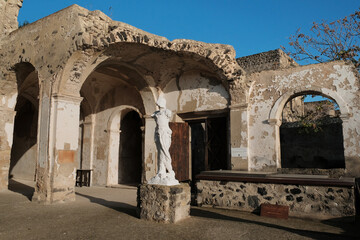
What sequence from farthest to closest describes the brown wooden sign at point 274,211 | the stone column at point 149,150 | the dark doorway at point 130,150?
1. the dark doorway at point 130,150
2. the stone column at point 149,150
3. the brown wooden sign at point 274,211

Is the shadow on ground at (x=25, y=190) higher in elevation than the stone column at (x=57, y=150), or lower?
lower

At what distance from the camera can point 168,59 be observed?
341 inches

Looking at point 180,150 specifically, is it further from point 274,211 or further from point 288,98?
point 274,211

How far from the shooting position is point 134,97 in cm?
1041

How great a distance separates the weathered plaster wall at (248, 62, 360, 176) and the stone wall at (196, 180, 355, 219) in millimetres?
1921

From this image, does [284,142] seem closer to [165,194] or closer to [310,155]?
[310,155]

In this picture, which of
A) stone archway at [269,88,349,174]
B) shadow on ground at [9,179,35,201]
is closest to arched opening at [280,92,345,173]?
stone archway at [269,88,349,174]

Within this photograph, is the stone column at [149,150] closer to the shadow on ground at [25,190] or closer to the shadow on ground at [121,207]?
the shadow on ground at [121,207]

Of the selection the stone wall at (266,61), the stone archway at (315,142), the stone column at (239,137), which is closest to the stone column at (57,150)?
the stone column at (239,137)

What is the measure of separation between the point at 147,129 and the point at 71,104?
10.8 ft

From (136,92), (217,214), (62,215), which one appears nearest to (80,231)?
(62,215)

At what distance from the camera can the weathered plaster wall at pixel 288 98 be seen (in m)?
6.68

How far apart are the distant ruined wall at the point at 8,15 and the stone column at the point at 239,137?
7.43 m

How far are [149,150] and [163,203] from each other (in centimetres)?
513
